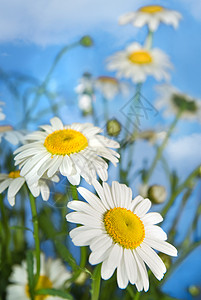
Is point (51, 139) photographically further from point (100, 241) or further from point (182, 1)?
point (182, 1)

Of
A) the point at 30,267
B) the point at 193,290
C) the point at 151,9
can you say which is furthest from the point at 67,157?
the point at 193,290

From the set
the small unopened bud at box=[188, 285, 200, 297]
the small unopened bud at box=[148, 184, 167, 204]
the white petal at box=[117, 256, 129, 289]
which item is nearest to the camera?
the white petal at box=[117, 256, 129, 289]

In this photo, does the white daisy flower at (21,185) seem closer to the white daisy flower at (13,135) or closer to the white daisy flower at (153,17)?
the white daisy flower at (13,135)

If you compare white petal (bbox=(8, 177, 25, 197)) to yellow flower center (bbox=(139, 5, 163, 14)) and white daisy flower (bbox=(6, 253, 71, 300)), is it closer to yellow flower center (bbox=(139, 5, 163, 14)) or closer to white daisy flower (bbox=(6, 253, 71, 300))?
white daisy flower (bbox=(6, 253, 71, 300))

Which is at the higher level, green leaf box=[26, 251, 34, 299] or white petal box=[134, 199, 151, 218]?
white petal box=[134, 199, 151, 218]

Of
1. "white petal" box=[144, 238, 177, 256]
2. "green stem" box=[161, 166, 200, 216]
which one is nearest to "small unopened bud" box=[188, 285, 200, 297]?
"green stem" box=[161, 166, 200, 216]

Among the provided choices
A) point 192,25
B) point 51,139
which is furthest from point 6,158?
point 192,25

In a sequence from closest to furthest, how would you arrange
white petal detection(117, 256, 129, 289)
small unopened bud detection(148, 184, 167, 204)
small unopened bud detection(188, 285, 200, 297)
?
white petal detection(117, 256, 129, 289) < small unopened bud detection(148, 184, 167, 204) < small unopened bud detection(188, 285, 200, 297)
